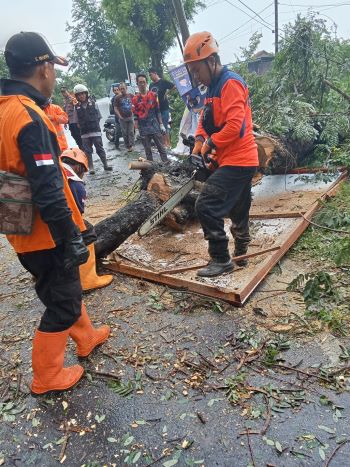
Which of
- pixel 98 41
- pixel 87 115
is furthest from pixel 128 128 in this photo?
pixel 98 41

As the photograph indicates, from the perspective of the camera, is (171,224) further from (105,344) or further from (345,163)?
(345,163)

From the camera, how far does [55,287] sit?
88.7 inches

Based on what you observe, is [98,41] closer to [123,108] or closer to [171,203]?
[123,108]

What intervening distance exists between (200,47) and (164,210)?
1790 mm

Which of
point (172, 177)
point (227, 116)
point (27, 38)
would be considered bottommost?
point (172, 177)

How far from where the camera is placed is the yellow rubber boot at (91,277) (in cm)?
365

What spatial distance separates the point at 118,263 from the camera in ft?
13.0

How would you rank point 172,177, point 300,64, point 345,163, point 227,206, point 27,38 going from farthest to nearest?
point 300,64, point 345,163, point 172,177, point 227,206, point 27,38

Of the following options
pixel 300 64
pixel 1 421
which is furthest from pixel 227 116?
pixel 300 64

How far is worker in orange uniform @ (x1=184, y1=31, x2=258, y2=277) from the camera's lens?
2959 millimetres

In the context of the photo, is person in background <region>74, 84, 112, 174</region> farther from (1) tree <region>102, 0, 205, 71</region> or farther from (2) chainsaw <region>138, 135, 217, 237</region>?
(1) tree <region>102, 0, 205, 71</region>

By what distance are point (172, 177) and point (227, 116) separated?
214 cm

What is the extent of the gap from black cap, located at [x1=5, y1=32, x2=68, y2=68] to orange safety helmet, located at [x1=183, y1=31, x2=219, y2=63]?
4.35ft

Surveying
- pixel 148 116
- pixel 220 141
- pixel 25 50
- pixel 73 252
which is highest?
pixel 25 50
